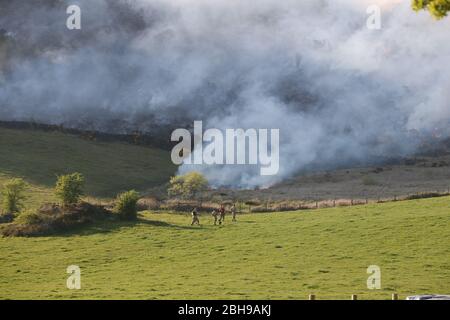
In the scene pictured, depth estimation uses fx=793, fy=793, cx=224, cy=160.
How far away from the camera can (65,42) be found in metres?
176

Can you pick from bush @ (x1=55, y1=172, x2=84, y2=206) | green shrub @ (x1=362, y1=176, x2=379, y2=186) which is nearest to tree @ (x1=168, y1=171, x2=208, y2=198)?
bush @ (x1=55, y1=172, x2=84, y2=206)

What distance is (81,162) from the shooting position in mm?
126562

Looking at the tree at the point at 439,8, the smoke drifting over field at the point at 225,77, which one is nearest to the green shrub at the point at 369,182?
the smoke drifting over field at the point at 225,77

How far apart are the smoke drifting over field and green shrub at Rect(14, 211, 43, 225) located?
46007 mm

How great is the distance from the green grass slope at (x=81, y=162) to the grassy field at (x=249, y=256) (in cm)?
3207

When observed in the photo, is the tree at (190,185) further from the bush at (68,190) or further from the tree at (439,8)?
the tree at (439,8)

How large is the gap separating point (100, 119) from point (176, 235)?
94.1 meters

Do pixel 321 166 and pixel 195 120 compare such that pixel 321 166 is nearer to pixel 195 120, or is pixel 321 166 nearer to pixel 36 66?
pixel 195 120

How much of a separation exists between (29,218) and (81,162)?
57.2 metres

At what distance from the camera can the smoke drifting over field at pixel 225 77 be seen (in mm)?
136125

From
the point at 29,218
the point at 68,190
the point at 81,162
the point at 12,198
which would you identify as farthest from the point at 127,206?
the point at 81,162

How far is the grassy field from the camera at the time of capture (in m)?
44.2

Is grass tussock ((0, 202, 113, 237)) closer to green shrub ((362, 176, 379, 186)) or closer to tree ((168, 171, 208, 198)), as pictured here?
tree ((168, 171, 208, 198))
